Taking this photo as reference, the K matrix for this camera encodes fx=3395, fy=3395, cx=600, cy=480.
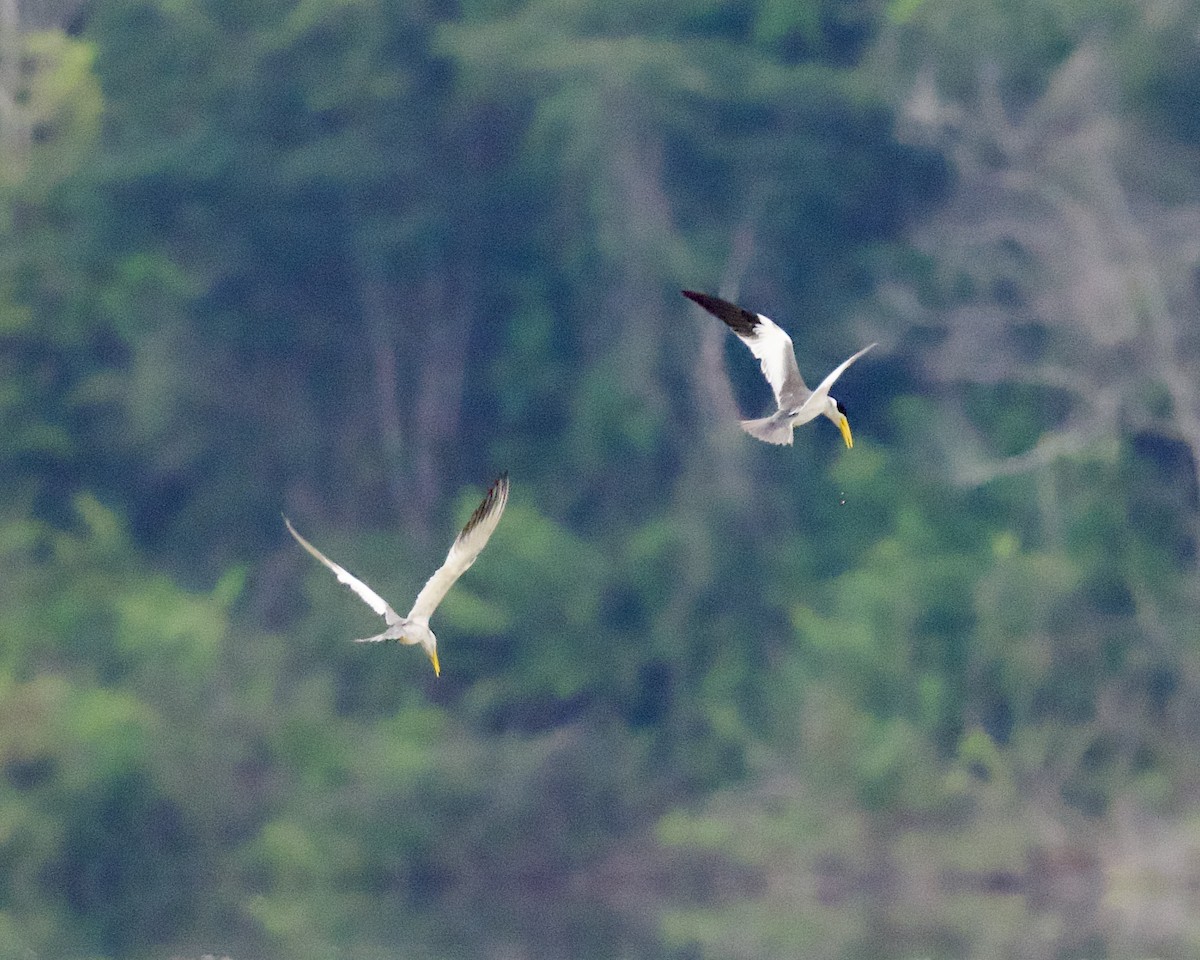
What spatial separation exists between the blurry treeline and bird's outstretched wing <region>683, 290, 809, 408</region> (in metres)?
6.03

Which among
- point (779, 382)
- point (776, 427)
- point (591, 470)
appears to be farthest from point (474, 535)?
point (591, 470)

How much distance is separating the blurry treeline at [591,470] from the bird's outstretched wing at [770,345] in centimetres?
603

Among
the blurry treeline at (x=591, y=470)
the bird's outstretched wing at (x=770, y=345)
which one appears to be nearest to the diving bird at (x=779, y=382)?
the bird's outstretched wing at (x=770, y=345)

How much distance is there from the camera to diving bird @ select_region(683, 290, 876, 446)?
13203 mm

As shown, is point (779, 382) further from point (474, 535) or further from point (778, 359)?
point (474, 535)

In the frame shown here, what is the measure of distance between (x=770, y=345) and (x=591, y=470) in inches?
511

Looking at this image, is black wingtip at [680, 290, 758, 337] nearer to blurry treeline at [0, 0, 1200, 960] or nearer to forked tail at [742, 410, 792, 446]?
forked tail at [742, 410, 792, 446]

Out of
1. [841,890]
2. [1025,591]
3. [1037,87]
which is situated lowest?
[841,890]

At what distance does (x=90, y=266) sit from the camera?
26.7 metres

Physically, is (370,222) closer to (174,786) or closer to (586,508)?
(586,508)

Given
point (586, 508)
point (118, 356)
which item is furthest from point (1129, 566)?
point (118, 356)

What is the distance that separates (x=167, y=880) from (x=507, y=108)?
25.8 feet

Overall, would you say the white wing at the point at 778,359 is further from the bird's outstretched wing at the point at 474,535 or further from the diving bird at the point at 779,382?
the bird's outstretched wing at the point at 474,535

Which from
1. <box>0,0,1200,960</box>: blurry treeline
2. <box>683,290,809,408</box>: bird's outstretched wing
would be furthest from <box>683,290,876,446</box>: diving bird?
<box>0,0,1200,960</box>: blurry treeline
